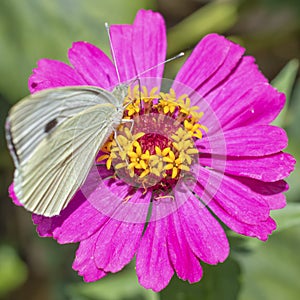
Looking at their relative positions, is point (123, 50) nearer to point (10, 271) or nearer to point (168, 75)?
point (168, 75)

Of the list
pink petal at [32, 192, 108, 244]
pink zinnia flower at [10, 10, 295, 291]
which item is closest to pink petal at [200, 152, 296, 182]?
pink zinnia flower at [10, 10, 295, 291]

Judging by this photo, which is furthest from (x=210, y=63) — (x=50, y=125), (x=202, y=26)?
(x=202, y=26)

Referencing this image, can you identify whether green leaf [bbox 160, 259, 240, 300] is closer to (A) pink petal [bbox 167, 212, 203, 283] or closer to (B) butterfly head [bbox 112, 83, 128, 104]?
(A) pink petal [bbox 167, 212, 203, 283]

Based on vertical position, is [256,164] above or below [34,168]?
below

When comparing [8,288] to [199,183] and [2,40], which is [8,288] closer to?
[2,40]

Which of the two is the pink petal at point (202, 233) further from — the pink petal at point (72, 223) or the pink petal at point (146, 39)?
the pink petal at point (146, 39)

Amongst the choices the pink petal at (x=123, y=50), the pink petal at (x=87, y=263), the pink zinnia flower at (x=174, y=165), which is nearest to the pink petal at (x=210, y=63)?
the pink zinnia flower at (x=174, y=165)

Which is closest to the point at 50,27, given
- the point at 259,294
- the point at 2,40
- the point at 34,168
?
the point at 2,40
